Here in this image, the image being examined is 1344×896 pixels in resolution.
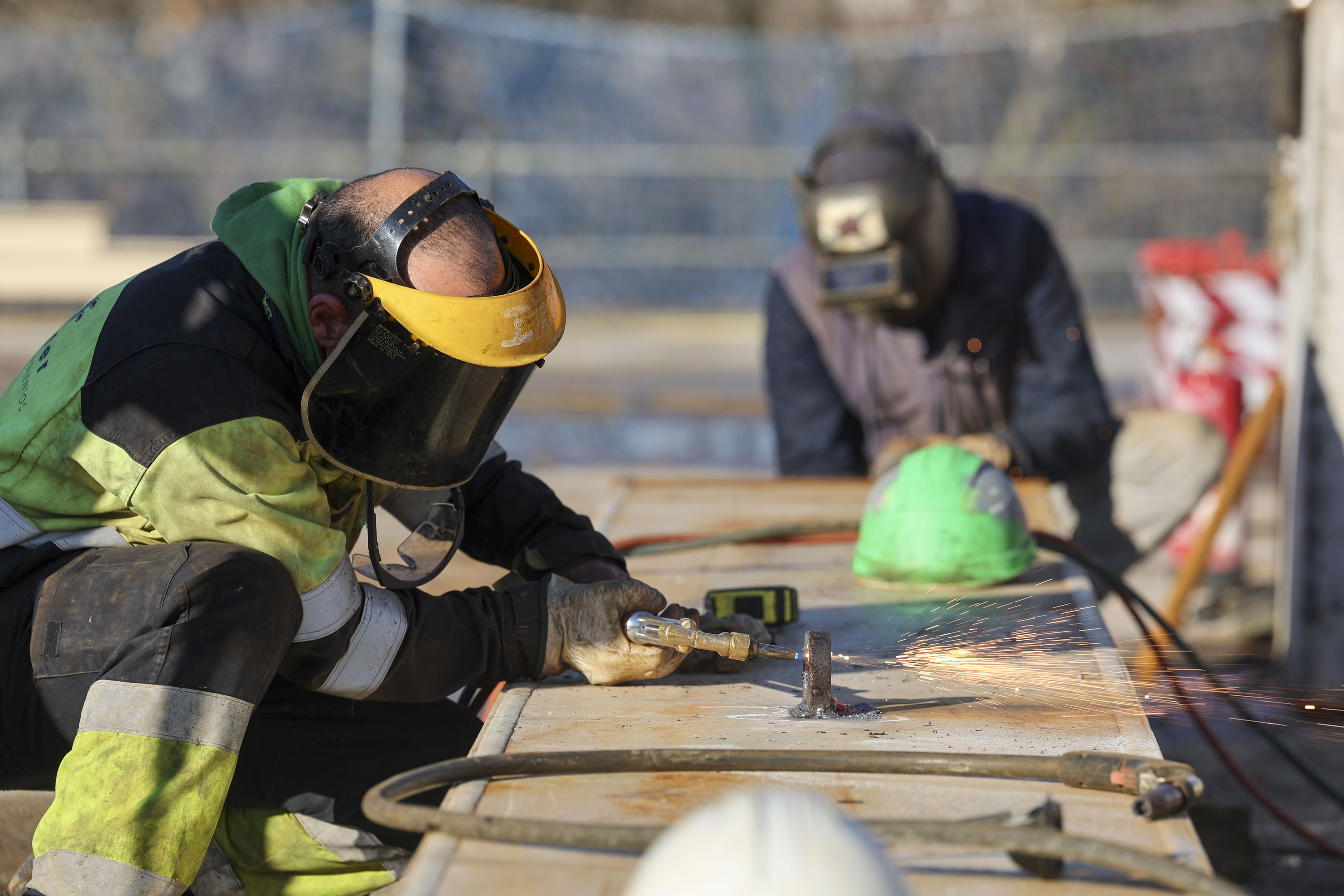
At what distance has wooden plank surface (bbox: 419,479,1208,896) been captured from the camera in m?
1.54

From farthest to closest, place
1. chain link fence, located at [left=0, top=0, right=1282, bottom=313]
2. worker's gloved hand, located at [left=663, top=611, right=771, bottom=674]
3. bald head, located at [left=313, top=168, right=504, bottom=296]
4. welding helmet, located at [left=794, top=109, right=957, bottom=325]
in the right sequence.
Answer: chain link fence, located at [left=0, top=0, right=1282, bottom=313] < welding helmet, located at [left=794, top=109, right=957, bottom=325] < worker's gloved hand, located at [left=663, top=611, right=771, bottom=674] < bald head, located at [left=313, top=168, right=504, bottom=296]

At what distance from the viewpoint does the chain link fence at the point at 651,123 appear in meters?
12.5

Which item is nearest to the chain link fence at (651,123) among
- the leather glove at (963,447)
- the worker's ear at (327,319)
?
the leather glove at (963,447)

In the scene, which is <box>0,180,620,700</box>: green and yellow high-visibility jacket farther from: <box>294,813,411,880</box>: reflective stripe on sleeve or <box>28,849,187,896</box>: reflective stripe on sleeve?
<box>28,849,187,896</box>: reflective stripe on sleeve

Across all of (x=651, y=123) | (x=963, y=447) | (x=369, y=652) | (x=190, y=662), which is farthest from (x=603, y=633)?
(x=651, y=123)

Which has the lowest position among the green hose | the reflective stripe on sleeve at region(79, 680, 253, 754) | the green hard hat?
the green hose

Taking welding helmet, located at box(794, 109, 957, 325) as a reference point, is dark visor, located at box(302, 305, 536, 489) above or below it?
below

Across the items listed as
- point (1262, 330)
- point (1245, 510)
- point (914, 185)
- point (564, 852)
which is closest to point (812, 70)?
point (1262, 330)

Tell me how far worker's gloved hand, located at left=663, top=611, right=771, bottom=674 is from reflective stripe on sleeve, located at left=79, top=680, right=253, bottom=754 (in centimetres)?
84

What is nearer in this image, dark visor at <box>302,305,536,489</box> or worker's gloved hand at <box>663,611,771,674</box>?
dark visor at <box>302,305,536,489</box>

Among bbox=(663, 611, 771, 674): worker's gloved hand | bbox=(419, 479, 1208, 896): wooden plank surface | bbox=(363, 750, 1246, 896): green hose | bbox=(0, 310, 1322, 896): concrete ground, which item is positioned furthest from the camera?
bbox=(0, 310, 1322, 896): concrete ground

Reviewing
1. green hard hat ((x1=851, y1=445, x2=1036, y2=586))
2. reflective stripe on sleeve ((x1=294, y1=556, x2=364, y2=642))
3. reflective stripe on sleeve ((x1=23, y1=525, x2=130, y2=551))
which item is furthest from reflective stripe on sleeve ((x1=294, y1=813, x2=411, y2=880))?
green hard hat ((x1=851, y1=445, x2=1036, y2=586))

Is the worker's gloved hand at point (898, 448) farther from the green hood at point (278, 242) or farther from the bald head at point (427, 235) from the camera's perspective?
the green hood at point (278, 242)

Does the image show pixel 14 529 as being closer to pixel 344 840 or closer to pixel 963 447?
pixel 344 840
